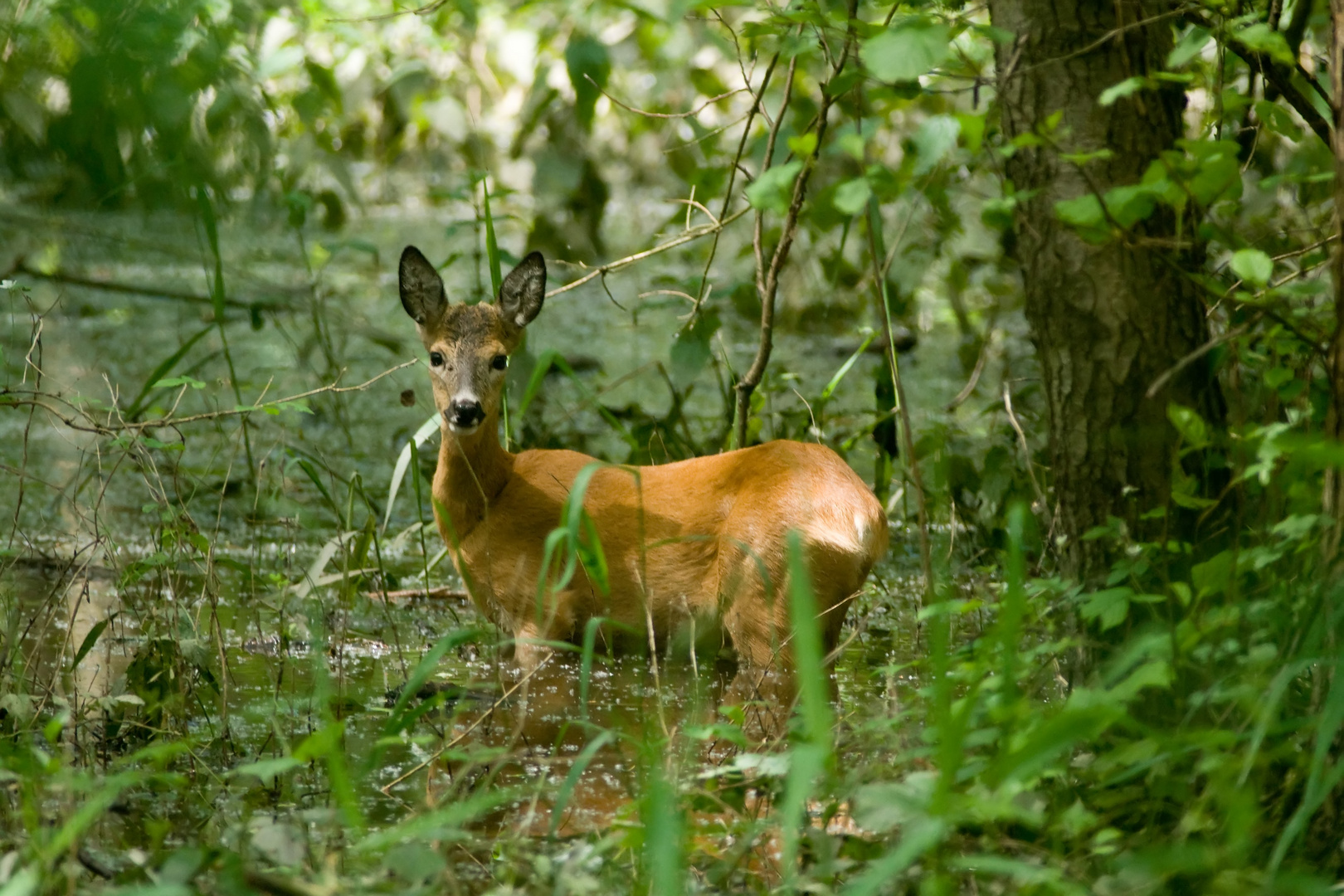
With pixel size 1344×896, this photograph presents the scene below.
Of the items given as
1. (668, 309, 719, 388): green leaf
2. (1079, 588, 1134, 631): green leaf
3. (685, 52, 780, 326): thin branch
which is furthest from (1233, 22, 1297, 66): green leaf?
(668, 309, 719, 388): green leaf

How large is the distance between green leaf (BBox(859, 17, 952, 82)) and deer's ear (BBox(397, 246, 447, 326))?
2576mm

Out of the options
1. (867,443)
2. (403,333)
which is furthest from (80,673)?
(403,333)

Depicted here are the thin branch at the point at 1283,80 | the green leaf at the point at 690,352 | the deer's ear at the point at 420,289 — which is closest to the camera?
the thin branch at the point at 1283,80

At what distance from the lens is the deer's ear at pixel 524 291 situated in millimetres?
4988

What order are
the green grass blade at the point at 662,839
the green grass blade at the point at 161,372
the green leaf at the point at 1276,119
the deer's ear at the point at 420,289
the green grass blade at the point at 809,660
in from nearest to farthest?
1. the green grass blade at the point at 662,839
2. the green grass blade at the point at 809,660
3. the green leaf at the point at 1276,119
4. the green grass blade at the point at 161,372
5. the deer's ear at the point at 420,289

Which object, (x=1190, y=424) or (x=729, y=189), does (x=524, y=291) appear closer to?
(x=729, y=189)

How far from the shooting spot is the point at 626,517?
4879mm

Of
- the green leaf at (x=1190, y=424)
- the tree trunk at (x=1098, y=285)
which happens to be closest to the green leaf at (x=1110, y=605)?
the green leaf at (x=1190, y=424)

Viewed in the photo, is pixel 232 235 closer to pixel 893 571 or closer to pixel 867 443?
pixel 893 571

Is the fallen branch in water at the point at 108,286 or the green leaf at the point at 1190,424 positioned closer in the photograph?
the green leaf at the point at 1190,424

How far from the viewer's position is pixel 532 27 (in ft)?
39.7

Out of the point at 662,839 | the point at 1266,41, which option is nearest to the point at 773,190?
the point at 1266,41

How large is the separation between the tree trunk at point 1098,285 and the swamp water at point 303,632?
2.50 feet

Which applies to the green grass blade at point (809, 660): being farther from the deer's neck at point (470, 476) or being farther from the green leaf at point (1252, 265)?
the deer's neck at point (470, 476)
